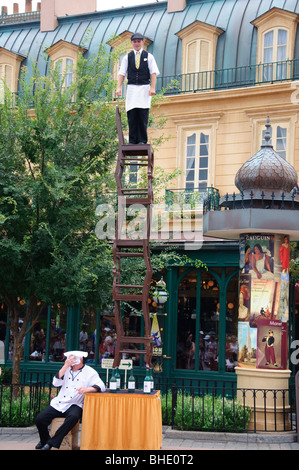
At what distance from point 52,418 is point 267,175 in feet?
19.0

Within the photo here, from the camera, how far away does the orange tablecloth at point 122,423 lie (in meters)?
9.05

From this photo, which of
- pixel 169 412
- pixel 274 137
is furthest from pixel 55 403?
pixel 274 137

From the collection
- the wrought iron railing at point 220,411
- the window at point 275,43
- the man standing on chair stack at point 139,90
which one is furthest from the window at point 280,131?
the man standing on chair stack at point 139,90

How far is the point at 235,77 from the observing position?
18422mm

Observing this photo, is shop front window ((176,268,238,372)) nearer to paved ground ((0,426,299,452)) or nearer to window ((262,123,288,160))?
window ((262,123,288,160))

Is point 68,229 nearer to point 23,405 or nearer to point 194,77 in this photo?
point 23,405

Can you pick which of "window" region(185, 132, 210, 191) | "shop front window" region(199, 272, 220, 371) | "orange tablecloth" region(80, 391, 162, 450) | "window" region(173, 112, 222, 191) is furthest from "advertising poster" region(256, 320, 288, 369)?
"window" region(185, 132, 210, 191)

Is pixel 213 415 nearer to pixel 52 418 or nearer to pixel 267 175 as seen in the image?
pixel 52 418

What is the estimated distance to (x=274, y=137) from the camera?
1795 centimetres

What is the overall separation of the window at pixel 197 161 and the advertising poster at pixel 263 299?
19.0ft

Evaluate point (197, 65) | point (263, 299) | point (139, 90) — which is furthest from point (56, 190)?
point (197, 65)

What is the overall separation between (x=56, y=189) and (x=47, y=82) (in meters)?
2.42

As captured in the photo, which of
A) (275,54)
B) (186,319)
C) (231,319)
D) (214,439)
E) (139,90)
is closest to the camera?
(139,90)

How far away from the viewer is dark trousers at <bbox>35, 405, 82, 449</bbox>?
954 centimetres
